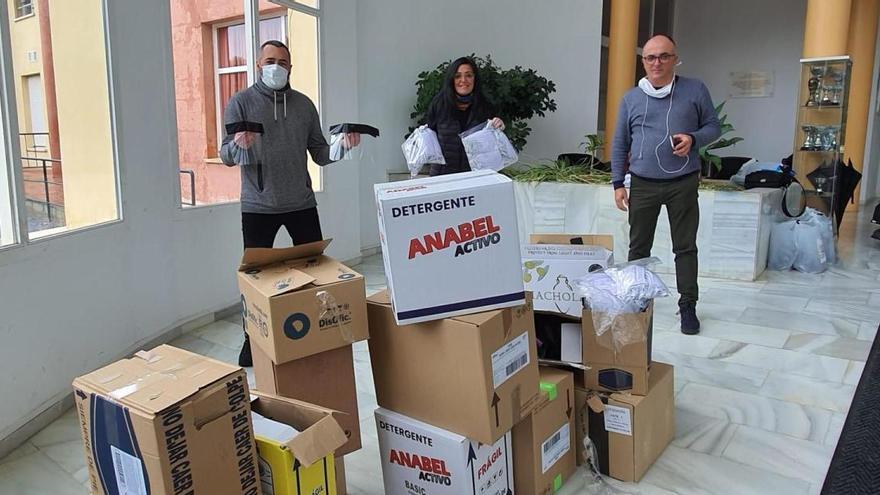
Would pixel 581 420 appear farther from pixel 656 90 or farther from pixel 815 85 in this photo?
pixel 815 85

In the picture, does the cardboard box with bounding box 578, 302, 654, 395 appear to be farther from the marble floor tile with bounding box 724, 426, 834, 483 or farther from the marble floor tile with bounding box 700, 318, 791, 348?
the marble floor tile with bounding box 700, 318, 791, 348

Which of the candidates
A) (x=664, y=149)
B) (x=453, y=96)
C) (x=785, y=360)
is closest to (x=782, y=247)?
(x=785, y=360)

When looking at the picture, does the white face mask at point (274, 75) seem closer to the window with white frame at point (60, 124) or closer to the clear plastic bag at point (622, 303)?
the window with white frame at point (60, 124)

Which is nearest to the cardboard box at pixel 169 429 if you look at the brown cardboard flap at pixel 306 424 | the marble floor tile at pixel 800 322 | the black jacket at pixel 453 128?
the brown cardboard flap at pixel 306 424

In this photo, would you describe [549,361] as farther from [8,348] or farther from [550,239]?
[8,348]

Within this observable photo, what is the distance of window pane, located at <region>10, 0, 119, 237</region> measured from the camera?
7.82ft

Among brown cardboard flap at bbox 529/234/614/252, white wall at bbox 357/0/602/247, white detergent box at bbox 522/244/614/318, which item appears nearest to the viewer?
white detergent box at bbox 522/244/614/318

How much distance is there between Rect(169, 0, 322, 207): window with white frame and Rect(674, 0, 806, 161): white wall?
7.48 m

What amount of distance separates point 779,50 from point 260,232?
355 inches

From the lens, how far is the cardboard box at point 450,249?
1.50 meters

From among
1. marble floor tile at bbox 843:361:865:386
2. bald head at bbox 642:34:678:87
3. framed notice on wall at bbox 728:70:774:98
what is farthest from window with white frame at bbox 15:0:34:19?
framed notice on wall at bbox 728:70:774:98

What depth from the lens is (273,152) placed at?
8.58ft

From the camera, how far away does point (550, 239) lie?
2523 mm

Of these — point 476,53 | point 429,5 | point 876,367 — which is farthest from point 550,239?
point 476,53
